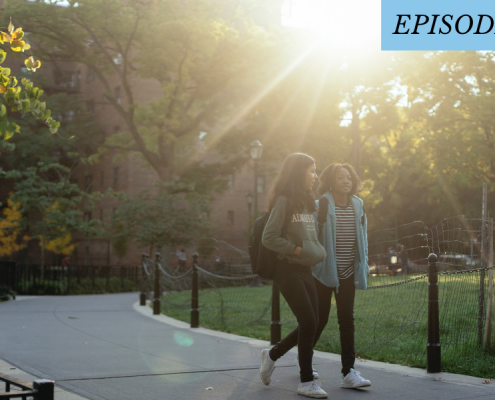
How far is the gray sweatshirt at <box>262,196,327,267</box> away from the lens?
494 cm

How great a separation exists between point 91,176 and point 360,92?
21866mm

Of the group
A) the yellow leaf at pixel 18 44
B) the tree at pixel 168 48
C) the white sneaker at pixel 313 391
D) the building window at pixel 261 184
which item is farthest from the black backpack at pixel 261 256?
the building window at pixel 261 184

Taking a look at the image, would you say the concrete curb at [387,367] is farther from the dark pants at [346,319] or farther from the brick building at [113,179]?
the brick building at [113,179]

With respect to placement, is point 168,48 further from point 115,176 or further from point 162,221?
point 115,176

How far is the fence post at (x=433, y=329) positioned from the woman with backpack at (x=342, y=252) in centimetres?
89

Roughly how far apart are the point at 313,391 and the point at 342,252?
1258 millimetres

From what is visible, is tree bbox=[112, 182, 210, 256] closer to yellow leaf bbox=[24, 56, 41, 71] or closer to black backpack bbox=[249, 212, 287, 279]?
black backpack bbox=[249, 212, 287, 279]

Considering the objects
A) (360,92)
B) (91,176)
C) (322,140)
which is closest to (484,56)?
(360,92)

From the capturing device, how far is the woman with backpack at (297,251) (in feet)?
16.2

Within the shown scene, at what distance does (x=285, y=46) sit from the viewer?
29.4m

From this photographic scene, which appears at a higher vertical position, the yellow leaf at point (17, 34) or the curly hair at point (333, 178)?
the yellow leaf at point (17, 34)

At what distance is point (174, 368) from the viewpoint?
20.1 feet

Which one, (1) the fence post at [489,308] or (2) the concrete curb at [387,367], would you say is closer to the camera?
(2) the concrete curb at [387,367]

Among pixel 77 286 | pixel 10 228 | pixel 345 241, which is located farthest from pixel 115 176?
pixel 345 241
